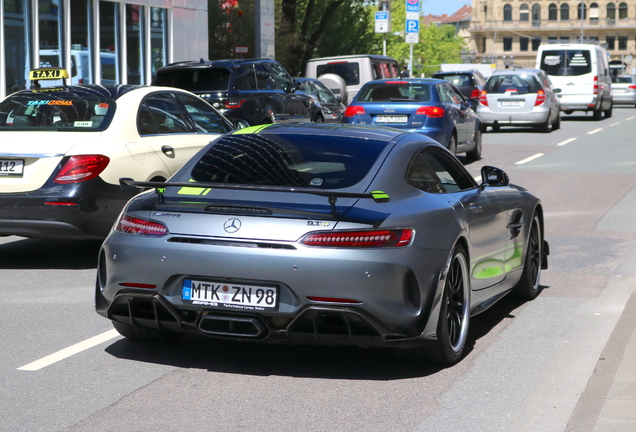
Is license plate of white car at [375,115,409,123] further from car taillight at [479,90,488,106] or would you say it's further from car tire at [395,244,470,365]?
car tire at [395,244,470,365]

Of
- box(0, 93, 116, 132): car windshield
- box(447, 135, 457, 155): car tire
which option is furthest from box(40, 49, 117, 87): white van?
box(0, 93, 116, 132): car windshield

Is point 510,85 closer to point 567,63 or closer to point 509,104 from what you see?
point 509,104

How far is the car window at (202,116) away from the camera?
32.3 ft

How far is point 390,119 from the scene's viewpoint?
17.7 m

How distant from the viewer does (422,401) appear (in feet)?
15.8

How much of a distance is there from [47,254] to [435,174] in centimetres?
467

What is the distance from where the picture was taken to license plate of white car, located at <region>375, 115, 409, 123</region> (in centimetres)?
1758

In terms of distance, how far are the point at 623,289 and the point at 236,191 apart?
391 centimetres

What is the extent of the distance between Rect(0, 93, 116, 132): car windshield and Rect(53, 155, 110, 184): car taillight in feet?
1.39

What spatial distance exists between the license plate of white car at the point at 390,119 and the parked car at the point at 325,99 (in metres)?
8.07

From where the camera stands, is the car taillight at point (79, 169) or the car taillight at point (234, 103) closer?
the car taillight at point (79, 169)

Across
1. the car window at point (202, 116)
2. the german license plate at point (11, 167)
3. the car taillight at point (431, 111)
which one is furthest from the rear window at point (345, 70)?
the german license plate at point (11, 167)

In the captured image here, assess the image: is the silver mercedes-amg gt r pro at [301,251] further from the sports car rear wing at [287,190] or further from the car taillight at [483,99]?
the car taillight at [483,99]

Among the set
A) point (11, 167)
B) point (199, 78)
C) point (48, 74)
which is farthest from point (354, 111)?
point (11, 167)
